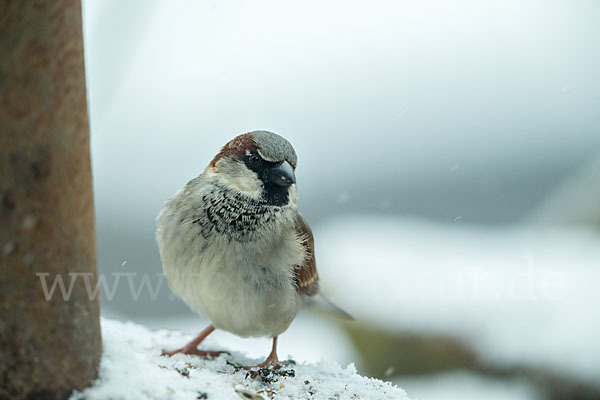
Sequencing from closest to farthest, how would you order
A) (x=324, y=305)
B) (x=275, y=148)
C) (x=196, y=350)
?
(x=275, y=148) → (x=196, y=350) → (x=324, y=305)

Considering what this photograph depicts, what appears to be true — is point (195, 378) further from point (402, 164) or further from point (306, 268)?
point (402, 164)

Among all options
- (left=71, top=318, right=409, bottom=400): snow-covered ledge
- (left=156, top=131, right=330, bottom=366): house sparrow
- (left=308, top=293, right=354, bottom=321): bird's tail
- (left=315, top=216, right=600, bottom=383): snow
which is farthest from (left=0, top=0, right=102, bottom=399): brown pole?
(left=315, top=216, right=600, bottom=383): snow

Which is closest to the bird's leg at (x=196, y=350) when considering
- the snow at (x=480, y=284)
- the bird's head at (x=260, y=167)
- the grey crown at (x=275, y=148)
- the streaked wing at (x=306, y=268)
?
the streaked wing at (x=306, y=268)

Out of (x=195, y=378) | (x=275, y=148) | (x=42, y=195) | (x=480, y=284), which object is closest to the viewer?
(x=42, y=195)

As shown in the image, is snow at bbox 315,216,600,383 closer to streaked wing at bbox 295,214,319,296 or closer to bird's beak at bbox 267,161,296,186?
streaked wing at bbox 295,214,319,296

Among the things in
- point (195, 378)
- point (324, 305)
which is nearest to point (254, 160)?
point (195, 378)

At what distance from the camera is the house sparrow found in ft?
5.44

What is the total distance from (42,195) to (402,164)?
14.9 feet

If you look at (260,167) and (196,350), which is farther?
(196,350)

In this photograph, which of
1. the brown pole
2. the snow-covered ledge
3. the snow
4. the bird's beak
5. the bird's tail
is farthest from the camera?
the snow

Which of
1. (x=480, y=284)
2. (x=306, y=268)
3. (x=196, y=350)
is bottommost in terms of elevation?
(x=196, y=350)

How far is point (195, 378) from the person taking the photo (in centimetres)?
132

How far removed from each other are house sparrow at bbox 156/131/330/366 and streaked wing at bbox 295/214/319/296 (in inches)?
1.8

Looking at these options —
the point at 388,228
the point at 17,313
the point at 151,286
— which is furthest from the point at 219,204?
the point at 388,228
